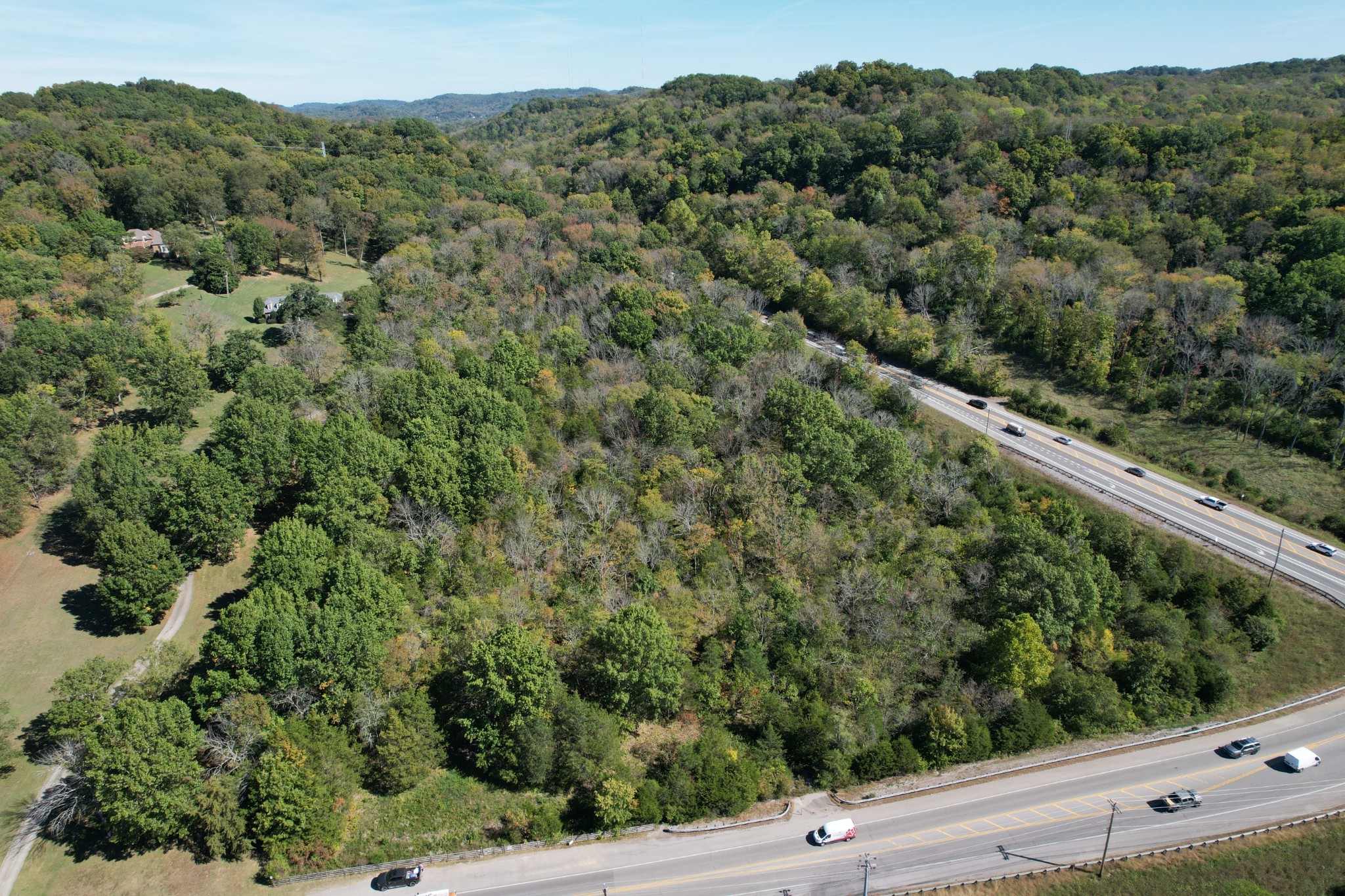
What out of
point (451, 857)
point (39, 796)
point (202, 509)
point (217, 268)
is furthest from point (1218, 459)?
point (217, 268)

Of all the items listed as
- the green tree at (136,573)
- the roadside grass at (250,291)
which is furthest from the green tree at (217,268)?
the green tree at (136,573)

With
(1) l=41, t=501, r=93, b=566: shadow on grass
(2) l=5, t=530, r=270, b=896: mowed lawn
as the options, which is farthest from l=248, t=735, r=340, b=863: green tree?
(1) l=41, t=501, r=93, b=566: shadow on grass

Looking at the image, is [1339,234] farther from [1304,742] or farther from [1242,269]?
[1304,742]

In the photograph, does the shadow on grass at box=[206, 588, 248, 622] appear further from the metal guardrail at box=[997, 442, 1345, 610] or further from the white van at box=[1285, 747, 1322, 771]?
the white van at box=[1285, 747, 1322, 771]

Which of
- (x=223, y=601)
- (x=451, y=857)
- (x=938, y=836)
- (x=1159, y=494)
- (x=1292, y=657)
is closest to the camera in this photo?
(x=451, y=857)

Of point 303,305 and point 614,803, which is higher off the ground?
point 303,305

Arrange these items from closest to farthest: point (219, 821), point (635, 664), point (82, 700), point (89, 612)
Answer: point (219, 821), point (82, 700), point (635, 664), point (89, 612)

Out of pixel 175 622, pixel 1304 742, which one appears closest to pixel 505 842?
pixel 175 622

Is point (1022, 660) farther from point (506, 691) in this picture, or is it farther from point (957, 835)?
point (506, 691)
